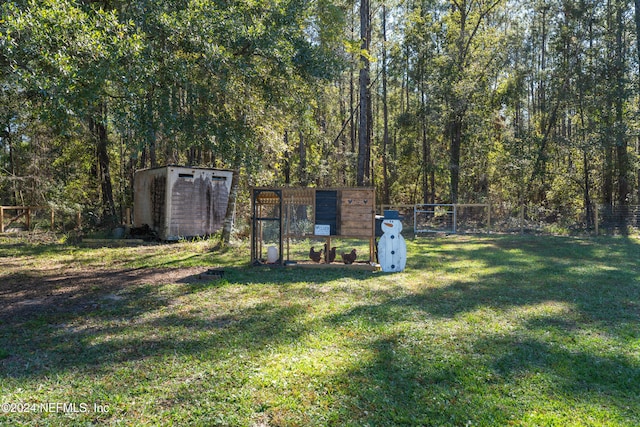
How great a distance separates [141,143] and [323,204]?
3406 mm

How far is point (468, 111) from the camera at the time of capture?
19.8 m

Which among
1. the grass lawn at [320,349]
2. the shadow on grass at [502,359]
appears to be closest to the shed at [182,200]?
the grass lawn at [320,349]

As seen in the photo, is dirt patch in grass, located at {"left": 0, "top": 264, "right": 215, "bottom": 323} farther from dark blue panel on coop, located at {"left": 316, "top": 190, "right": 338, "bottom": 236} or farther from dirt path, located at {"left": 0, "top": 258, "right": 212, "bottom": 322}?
dark blue panel on coop, located at {"left": 316, "top": 190, "right": 338, "bottom": 236}

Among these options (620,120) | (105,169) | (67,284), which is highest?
(620,120)

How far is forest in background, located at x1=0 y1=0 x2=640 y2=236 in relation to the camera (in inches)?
219

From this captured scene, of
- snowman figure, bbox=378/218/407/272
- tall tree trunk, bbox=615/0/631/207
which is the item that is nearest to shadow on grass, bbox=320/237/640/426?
snowman figure, bbox=378/218/407/272

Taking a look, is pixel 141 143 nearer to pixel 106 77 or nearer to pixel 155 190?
pixel 106 77

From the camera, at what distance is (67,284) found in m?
6.58

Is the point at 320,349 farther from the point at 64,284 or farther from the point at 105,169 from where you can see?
the point at 105,169

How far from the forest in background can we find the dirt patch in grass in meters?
2.30

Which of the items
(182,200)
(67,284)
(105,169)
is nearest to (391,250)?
(67,284)

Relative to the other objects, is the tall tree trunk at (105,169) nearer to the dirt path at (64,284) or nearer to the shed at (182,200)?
the shed at (182,200)

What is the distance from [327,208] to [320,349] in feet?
14.5

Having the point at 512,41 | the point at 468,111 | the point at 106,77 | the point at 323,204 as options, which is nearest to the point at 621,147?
the point at 468,111
